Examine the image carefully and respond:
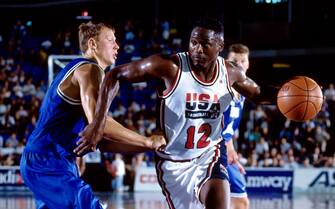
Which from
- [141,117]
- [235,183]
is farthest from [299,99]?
[141,117]

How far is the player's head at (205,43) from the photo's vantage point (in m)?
5.19

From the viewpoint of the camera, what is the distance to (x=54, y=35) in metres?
23.8

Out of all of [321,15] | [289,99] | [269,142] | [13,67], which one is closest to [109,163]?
[269,142]

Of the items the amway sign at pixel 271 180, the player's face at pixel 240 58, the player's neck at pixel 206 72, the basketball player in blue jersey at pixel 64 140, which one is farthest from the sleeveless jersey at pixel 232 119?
the amway sign at pixel 271 180

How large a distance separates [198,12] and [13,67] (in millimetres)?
8041

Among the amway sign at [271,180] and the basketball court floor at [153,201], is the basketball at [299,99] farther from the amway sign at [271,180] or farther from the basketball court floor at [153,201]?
the amway sign at [271,180]

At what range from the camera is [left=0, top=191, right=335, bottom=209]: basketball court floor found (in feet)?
39.5

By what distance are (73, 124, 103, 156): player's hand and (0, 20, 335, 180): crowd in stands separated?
11.8 metres

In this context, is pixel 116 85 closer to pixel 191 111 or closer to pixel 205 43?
pixel 191 111

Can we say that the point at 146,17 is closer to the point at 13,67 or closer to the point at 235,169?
the point at 13,67

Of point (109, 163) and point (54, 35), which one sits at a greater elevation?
point (54, 35)

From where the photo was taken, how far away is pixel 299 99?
19.2 feet

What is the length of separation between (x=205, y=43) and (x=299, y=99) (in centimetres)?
118

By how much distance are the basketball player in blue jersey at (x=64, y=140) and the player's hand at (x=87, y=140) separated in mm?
44
